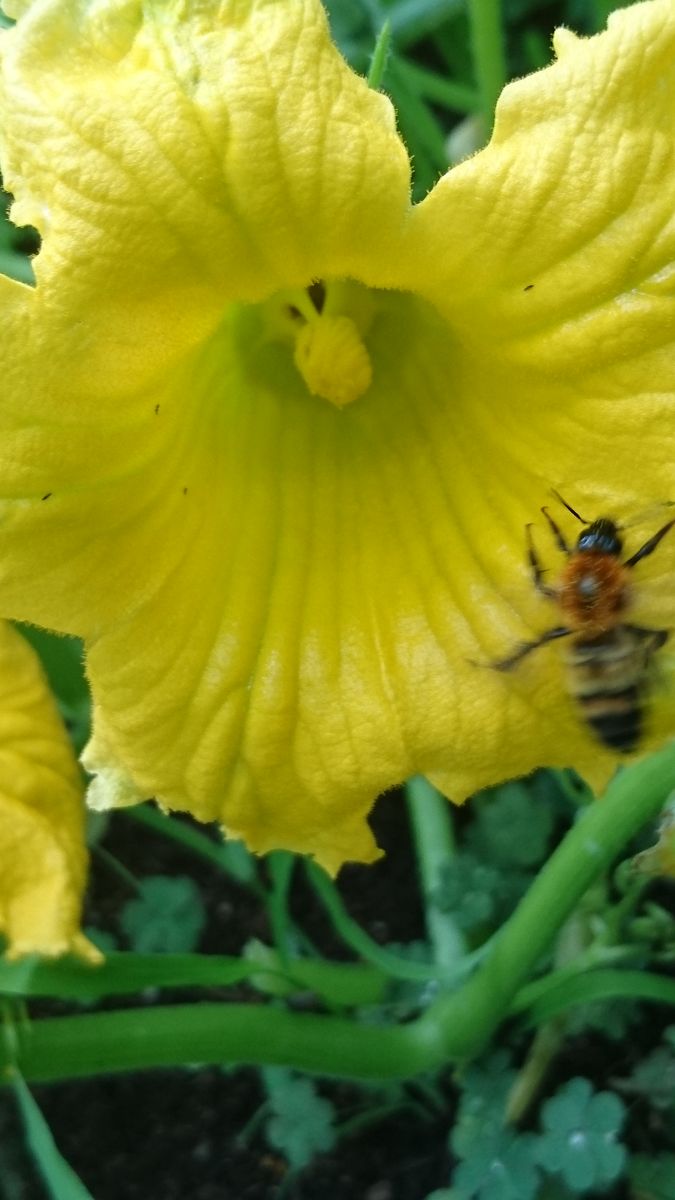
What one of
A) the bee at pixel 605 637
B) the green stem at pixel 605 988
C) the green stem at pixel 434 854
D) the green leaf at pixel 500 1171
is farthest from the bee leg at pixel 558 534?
the green leaf at pixel 500 1171

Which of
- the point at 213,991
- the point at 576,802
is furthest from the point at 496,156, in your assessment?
the point at 213,991

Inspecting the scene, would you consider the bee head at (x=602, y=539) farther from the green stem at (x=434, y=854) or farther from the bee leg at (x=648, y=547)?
the green stem at (x=434, y=854)

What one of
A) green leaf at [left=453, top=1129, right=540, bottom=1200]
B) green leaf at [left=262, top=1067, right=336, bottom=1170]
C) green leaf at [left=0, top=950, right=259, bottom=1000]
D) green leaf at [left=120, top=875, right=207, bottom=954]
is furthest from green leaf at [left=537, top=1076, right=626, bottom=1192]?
green leaf at [left=120, top=875, right=207, bottom=954]

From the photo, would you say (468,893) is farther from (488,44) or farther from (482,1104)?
(488,44)

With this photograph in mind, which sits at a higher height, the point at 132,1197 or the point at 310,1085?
the point at 310,1085

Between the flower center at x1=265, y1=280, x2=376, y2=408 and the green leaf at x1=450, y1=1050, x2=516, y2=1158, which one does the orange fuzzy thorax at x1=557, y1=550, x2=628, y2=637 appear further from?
the green leaf at x1=450, y1=1050, x2=516, y2=1158

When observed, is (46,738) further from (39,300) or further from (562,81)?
(562,81)

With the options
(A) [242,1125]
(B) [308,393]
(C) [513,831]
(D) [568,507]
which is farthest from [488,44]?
(A) [242,1125]
